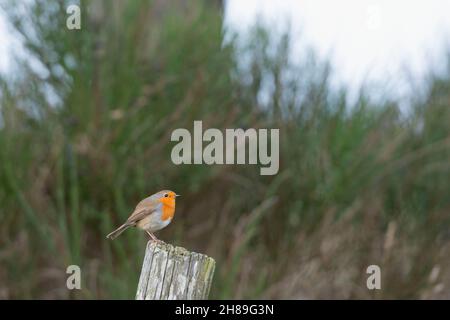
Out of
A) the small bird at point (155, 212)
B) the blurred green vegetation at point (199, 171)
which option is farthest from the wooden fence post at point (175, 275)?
the blurred green vegetation at point (199, 171)

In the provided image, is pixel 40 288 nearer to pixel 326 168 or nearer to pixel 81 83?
pixel 81 83

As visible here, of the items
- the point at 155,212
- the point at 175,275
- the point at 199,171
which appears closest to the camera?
the point at 175,275

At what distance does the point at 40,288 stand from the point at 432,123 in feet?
13.6

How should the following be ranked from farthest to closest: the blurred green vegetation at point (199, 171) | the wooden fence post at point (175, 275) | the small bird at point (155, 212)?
the blurred green vegetation at point (199, 171) < the small bird at point (155, 212) < the wooden fence post at point (175, 275)

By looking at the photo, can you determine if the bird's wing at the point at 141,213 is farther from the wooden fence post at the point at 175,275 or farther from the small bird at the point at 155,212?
the wooden fence post at the point at 175,275

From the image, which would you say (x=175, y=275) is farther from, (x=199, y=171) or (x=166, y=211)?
(x=199, y=171)

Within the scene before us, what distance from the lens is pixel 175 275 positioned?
4121mm

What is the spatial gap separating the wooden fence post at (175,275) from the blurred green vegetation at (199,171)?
11.1 feet

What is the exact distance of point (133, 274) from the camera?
Answer: 25.1ft

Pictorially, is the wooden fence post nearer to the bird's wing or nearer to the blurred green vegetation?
the bird's wing

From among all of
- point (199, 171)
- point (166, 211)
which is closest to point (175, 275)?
point (166, 211)

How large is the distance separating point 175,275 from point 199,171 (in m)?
4.57

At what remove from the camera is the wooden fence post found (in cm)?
412

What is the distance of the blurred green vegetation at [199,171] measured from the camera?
8.15 metres
